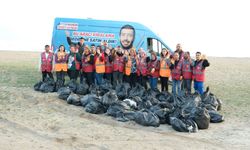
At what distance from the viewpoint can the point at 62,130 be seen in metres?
9.06

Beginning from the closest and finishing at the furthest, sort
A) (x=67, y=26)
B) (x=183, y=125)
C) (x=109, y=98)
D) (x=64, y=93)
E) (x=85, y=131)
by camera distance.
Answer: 1. (x=85, y=131)
2. (x=183, y=125)
3. (x=109, y=98)
4. (x=64, y=93)
5. (x=67, y=26)

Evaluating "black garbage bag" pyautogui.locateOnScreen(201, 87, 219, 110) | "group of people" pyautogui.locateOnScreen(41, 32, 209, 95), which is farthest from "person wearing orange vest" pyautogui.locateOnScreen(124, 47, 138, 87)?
"black garbage bag" pyautogui.locateOnScreen(201, 87, 219, 110)

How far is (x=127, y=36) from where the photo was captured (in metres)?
17.8

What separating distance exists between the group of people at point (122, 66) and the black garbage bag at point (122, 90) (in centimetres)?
117

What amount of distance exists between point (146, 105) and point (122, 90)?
6.43ft

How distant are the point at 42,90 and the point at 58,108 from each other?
241 centimetres

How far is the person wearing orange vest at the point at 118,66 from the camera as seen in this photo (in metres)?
13.8

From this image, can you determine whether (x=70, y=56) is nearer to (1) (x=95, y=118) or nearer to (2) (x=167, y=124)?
(1) (x=95, y=118)

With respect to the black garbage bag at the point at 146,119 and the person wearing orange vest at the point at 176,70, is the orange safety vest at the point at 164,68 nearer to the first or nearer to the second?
the person wearing orange vest at the point at 176,70

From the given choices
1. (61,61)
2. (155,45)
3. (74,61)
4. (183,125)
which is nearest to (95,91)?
(74,61)

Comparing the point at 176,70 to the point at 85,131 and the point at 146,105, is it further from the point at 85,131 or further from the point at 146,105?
the point at 85,131

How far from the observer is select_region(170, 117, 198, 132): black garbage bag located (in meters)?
9.39

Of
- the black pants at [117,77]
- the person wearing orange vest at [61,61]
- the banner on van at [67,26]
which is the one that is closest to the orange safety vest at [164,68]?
the black pants at [117,77]

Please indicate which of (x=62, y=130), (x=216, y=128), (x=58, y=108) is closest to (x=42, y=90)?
(x=58, y=108)
